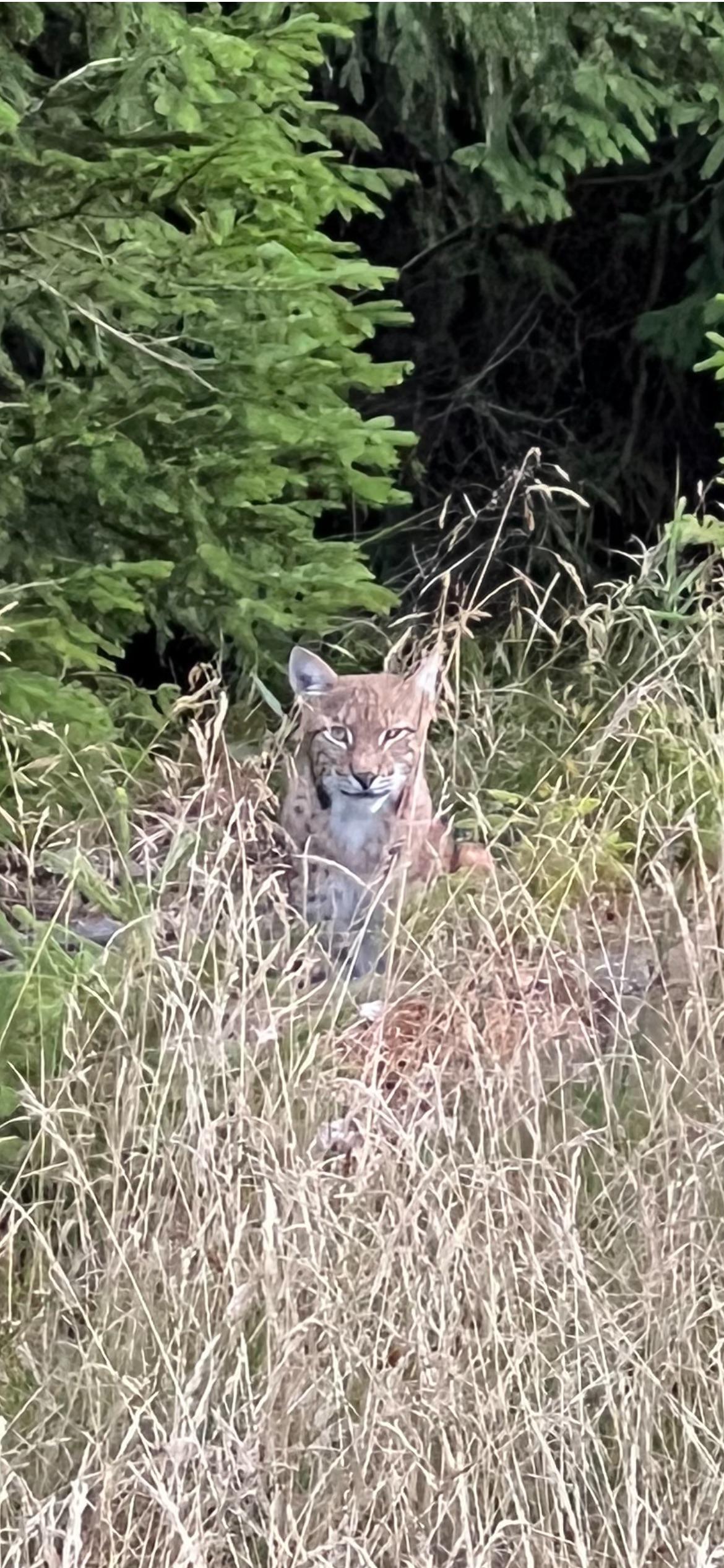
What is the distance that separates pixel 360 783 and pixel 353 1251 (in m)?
1.71

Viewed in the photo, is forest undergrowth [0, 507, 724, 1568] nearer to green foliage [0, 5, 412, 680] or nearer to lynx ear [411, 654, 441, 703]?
lynx ear [411, 654, 441, 703]

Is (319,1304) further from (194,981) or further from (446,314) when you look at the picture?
(446,314)

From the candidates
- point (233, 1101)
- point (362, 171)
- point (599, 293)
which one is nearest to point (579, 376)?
point (599, 293)

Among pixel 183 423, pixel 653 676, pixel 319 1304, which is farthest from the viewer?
pixel 183 423

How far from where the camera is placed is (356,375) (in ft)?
17.2

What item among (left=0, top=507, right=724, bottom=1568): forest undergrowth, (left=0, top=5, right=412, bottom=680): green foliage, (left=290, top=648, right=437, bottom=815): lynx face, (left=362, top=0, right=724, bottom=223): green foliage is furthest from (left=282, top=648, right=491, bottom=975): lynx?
(left=362, top=0, right=724, bottom=223): green foliage

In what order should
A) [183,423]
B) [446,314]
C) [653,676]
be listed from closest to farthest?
[653,676], [183,423], [446,314]

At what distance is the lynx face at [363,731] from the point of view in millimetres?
4719

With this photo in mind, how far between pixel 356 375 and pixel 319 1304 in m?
2.87

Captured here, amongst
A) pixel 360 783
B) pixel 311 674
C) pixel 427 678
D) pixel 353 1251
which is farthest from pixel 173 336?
pixel 353 1251

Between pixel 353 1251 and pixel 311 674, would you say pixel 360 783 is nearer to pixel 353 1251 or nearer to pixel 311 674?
pixel 311 674

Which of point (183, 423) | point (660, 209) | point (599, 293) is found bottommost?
point (599, 293)

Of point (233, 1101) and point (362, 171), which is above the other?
point (362, 171)

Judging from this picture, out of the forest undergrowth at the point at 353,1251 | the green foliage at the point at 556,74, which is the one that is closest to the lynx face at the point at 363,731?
the forest undergrowth at the point at 353,1251
